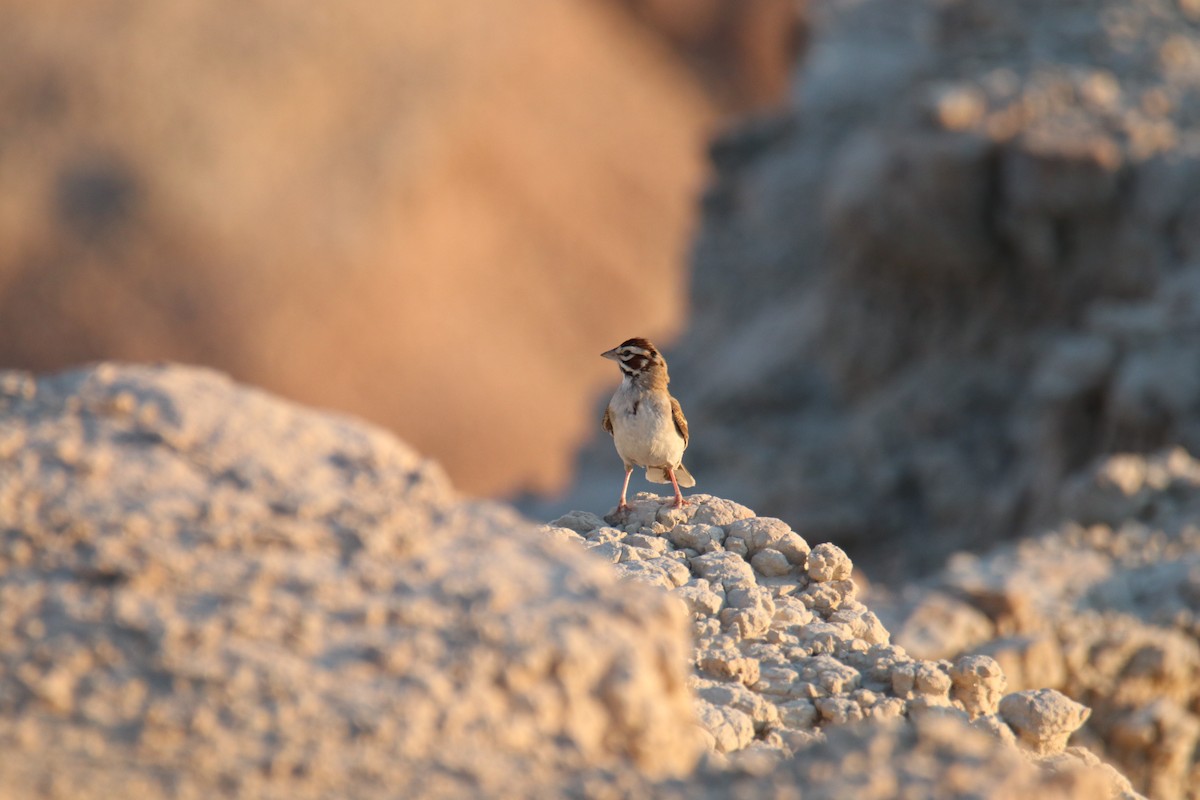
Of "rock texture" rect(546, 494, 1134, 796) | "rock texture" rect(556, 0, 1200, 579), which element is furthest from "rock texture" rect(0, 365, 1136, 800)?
"rock texture" rect(556, 0, 1200, 579)

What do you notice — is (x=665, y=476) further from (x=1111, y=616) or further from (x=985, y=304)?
(x=985, y=304)

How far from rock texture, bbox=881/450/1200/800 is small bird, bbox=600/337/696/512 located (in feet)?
6.41

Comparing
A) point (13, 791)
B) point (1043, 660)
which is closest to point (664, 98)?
point (1043, 660)

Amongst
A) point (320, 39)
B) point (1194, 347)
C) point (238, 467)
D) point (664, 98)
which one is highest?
point (664, 98)

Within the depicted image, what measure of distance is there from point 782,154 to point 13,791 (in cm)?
1768

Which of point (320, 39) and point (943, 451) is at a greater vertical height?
point (320, 39)

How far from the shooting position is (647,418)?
5777 mm

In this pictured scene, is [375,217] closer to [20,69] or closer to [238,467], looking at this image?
[20,69]

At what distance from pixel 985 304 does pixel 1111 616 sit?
23.7 ft

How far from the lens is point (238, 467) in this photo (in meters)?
3.18

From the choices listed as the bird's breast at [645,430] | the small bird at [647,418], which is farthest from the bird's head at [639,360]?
the bird's breast at [645,430]

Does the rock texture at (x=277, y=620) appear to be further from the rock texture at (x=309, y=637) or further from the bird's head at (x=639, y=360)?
the bird's head at (x=639, y=360)

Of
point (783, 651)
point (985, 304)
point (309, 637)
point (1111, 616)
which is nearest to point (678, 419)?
point (783, 651)

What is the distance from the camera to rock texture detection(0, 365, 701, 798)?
2.69 meters
